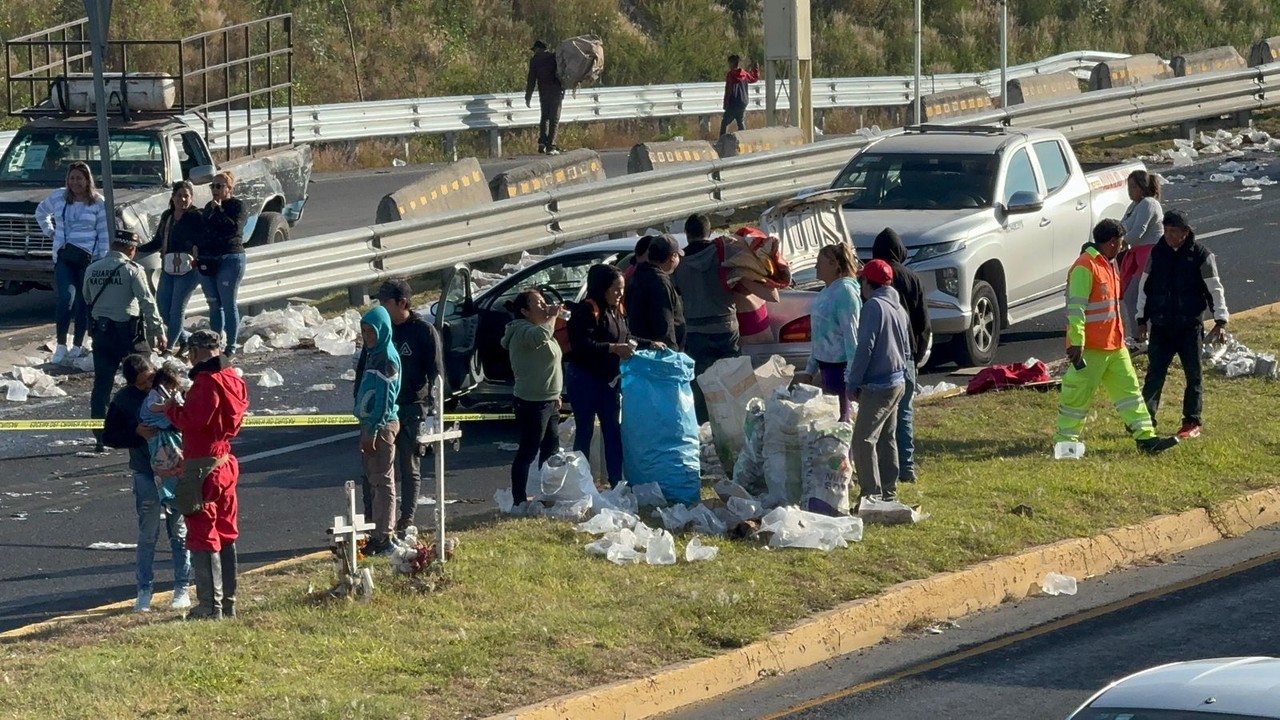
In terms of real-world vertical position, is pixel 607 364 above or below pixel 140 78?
below

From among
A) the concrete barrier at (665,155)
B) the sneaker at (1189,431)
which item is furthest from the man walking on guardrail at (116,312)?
the concrete barrier at (665,155)

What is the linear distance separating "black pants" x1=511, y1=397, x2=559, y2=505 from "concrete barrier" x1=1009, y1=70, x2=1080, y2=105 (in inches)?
745

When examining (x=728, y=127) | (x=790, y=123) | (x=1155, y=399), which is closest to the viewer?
(x=1155, y=399)

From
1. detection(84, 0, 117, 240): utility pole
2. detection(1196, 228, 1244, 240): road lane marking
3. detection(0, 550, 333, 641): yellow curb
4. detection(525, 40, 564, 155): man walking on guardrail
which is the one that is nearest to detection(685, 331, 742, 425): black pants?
detection(0, 550, 333, 641): yellow curb

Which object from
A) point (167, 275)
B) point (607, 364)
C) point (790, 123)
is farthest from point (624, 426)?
point (790, 123)

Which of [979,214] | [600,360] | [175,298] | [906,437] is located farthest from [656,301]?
[175,298]

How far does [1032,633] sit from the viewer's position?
9312mm

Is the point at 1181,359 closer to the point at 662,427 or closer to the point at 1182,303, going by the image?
the point at 1182,303

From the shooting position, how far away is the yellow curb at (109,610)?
926 cm

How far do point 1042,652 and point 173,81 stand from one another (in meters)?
14.1

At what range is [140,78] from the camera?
2017cm

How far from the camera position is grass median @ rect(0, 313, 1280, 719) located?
7.89m

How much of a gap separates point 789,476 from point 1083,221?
7102 millimetres

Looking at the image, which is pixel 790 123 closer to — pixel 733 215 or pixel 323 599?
pixel 733 215
